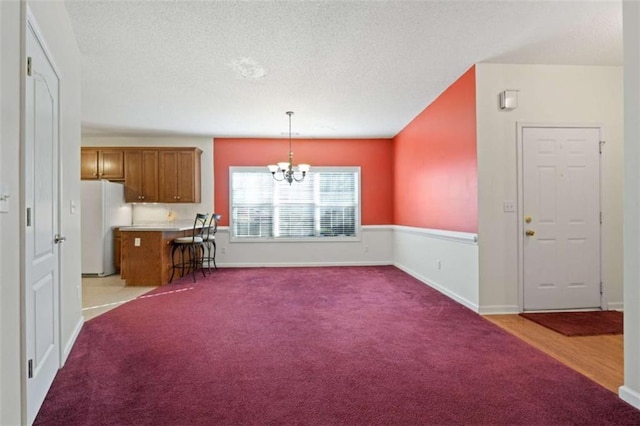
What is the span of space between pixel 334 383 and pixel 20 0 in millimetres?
2571

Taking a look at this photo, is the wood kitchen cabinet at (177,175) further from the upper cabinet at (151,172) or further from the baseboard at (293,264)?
the baseboard at (293,264)

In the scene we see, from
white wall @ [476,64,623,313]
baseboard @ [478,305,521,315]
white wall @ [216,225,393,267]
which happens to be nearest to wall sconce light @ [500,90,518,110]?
white wall @ [476,64,623,313]

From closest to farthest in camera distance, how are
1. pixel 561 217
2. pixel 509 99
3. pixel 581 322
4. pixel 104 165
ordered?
pixel 581 322
pixel 509 99
pixel 561 217
pixel 104 165

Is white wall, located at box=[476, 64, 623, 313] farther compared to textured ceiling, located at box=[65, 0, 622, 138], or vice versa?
white wall, located at box=[476, 64, 623, 313]

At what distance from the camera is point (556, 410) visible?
68.7 inches

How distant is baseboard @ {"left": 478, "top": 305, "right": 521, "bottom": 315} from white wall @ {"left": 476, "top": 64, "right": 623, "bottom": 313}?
1 centimetres

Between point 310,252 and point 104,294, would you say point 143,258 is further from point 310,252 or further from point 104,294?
point 310,252

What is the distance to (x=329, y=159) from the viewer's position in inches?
264

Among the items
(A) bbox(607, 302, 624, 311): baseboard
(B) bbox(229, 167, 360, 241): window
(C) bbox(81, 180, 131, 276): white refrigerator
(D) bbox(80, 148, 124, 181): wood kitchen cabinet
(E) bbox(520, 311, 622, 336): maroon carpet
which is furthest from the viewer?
(B) bbox(229, 167, 360, 241): window

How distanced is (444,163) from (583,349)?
2.43 metres

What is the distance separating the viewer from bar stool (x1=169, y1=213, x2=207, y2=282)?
206 inches

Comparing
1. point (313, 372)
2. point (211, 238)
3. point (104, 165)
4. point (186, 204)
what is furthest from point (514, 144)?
point (104, 165)

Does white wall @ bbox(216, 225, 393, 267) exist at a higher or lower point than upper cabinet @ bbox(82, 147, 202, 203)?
lower

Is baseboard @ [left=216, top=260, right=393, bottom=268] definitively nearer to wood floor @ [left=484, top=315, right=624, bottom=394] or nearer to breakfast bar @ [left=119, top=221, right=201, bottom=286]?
breakfast bar @ [left=119, top=221, right=201, bottom=286]
